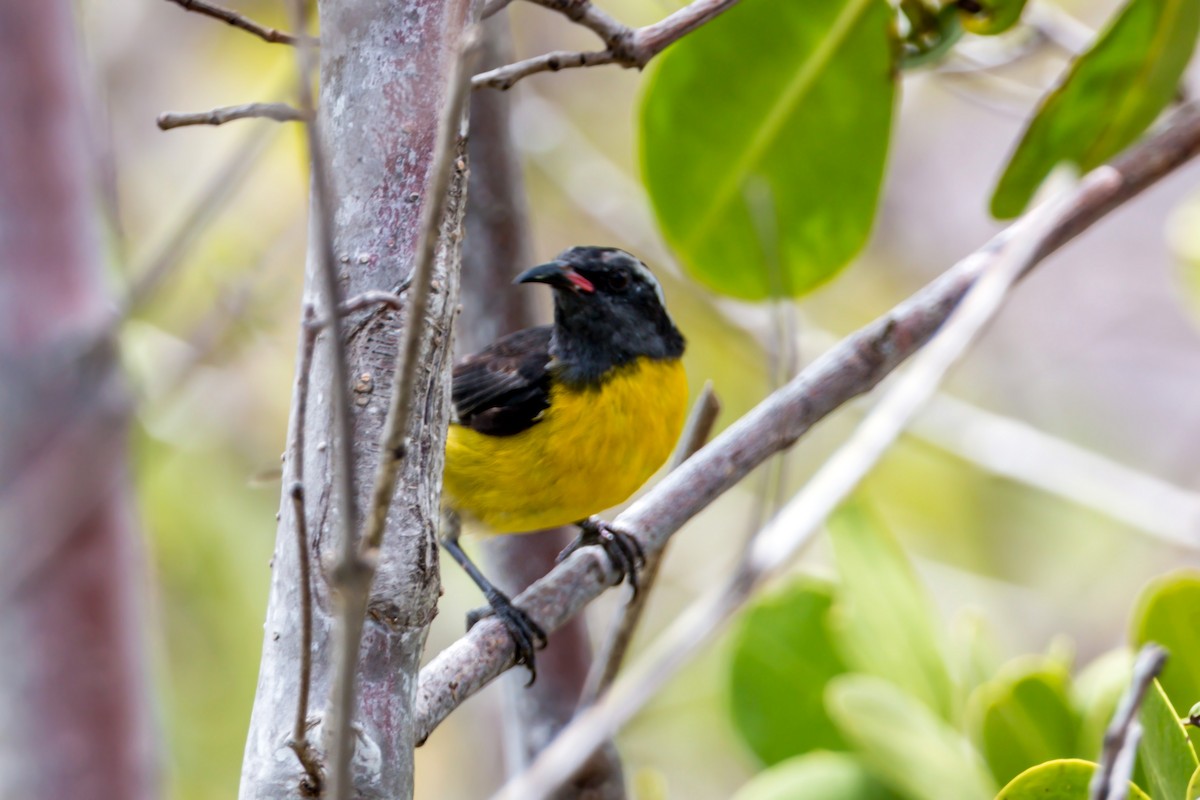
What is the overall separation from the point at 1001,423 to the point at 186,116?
2.88 metres

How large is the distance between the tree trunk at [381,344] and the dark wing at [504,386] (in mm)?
1695

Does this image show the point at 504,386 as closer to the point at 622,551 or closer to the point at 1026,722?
the point at 622,551

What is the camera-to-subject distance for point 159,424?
4.39 m

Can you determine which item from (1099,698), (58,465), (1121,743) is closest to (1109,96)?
(1099,698)

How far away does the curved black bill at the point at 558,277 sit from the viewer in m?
2.94

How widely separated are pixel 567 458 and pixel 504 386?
0.31 metres

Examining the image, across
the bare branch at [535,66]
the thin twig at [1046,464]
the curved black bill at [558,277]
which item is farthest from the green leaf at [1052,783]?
the thin twig at [1046,464]

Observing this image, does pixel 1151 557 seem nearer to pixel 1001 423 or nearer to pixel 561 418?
pixel 1001 423

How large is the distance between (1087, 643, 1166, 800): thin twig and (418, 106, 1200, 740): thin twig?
862mm

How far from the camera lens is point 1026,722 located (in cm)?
199

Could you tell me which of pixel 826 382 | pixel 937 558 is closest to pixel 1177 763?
pixel 826 382

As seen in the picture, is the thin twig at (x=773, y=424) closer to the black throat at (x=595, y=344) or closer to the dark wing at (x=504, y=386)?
the dark wing at (x=504, y=386)

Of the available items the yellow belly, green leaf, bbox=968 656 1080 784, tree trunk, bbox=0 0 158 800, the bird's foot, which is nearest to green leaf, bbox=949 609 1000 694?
green leaf, bbox=968 656 1080 784

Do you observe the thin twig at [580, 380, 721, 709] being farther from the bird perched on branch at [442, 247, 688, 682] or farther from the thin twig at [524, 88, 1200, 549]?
the thin twig at [524, 88, 1200, 549]
